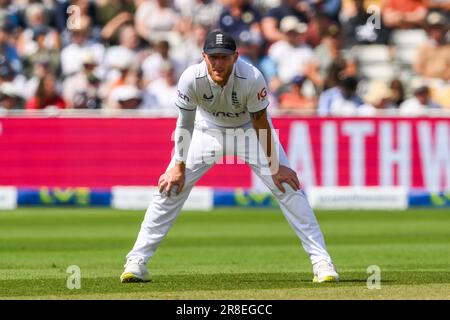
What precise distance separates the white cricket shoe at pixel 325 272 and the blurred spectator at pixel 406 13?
1164cm

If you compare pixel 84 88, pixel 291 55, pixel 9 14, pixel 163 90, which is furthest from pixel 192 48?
pixel 9 14

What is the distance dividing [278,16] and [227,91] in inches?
457

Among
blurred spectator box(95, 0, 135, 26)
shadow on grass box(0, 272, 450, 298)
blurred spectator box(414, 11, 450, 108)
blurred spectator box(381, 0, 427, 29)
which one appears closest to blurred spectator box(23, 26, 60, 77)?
blurred spectator box(95, 0, 135, 26)

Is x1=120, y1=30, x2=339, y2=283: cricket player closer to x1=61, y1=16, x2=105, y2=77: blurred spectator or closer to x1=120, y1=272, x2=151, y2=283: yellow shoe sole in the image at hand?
x1=120, y1=272, x2=151, y2=283: yellow shoe sole

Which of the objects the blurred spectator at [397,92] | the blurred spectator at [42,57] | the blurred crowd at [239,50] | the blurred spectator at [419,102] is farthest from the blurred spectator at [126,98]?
the blurred spectator at [419,102]

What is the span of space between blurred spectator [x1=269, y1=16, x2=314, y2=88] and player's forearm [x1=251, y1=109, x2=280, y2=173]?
1014cm

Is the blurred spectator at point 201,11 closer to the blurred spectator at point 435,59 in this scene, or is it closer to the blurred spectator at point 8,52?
the blurred spectator at point 8,52

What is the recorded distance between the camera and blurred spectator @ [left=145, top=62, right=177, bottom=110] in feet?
60.0

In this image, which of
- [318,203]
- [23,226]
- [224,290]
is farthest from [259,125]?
[318,203]

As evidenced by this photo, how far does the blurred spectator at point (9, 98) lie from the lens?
18.2m

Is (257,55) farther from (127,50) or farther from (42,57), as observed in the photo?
(42,57)
